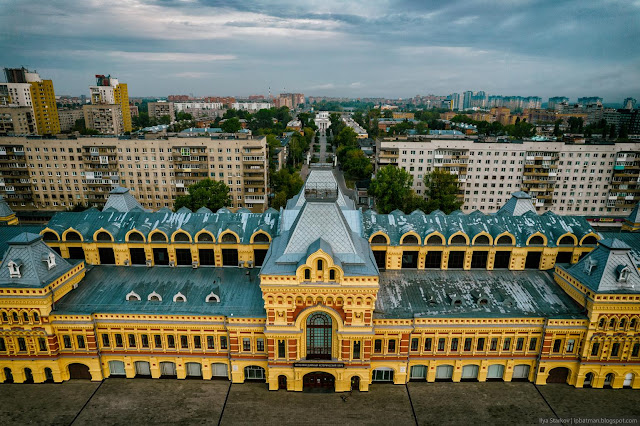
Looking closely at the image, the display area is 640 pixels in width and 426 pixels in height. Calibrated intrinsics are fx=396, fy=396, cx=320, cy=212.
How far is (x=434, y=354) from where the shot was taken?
41.6m

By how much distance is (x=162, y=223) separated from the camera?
5106cm

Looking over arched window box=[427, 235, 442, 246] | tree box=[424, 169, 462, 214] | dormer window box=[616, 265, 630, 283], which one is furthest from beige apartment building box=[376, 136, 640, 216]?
dormer window box=[616, 265, 630, 283]

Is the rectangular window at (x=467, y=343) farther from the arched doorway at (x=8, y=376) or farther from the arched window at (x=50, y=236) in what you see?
the arched window at (x=50, y=236)

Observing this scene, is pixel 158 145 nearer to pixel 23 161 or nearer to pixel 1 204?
pixel 23 161

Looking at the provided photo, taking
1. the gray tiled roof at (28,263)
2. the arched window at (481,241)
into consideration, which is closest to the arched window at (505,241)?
the arched window at (481,241)

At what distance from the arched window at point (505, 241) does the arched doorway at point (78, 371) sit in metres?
49.2

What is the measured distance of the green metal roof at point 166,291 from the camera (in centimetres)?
4138

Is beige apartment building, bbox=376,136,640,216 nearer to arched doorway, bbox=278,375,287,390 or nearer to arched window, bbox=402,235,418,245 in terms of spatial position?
arched window, bbox=402,235,418,245

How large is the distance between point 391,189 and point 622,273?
45566 millimetres

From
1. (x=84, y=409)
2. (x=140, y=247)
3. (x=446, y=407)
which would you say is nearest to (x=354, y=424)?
(x=446, y=407)

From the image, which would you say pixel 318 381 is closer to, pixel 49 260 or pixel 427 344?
pixel 427 344

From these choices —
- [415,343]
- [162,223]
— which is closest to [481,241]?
[415,343]

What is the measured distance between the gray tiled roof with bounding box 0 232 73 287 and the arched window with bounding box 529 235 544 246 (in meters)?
54.5

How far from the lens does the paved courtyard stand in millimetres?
36844
